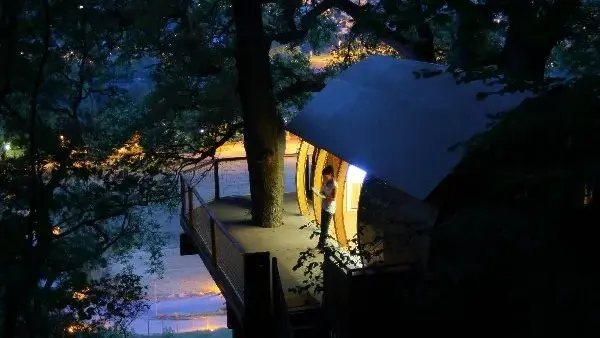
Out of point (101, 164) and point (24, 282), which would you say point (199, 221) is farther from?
point (24, 282)

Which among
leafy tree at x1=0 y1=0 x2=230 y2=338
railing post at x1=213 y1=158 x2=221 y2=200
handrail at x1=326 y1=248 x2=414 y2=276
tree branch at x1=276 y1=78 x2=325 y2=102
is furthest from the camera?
railing post at x1=213 y1=158 x2=221 y2=200

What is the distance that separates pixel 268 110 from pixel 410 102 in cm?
391

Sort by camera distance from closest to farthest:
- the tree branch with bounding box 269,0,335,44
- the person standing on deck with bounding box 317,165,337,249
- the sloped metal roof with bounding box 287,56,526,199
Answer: the sloped metal roof with bounding box 287,56,526,199 → the person standing on deck with bounding box 317,165,337,249 → the tree branch with bounding box 269,0,335,44

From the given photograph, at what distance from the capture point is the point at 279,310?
27.0 ft

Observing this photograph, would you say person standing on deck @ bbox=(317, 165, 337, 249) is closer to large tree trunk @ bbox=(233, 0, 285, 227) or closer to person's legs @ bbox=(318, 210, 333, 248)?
person's legs @ bbox=(318, 210, 333, 248)

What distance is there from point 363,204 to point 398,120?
1.47 metres

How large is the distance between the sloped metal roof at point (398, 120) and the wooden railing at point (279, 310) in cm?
192

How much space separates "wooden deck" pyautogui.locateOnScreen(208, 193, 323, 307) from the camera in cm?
1002

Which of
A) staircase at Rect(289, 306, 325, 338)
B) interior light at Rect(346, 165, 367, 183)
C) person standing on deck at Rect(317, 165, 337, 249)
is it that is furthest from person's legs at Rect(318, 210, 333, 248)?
staircase at Rect(289, 306, 325, 338)

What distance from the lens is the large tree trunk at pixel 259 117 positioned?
40.0 ft

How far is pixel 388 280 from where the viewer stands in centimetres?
742

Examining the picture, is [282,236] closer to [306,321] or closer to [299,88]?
[299,88]

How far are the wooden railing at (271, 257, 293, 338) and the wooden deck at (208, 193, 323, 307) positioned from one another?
1.71 ft

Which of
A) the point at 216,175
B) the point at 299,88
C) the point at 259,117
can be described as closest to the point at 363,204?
the point at 259,117
